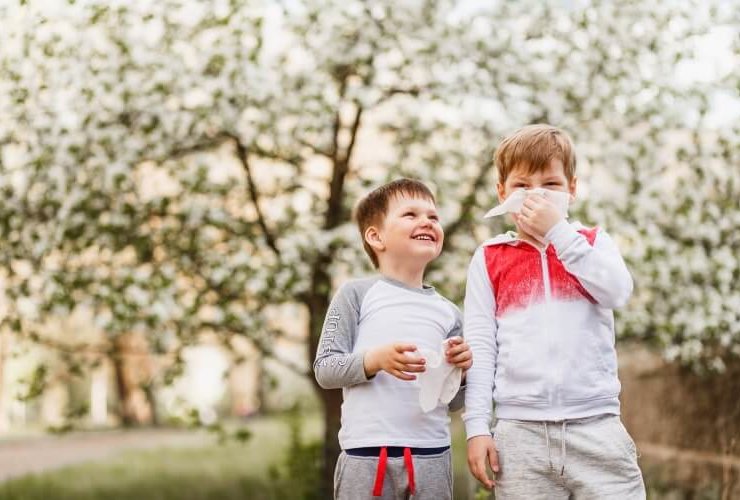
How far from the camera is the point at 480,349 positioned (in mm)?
2879

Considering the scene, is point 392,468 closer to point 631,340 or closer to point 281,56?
point 281,56

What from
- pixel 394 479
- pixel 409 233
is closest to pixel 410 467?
pixel 394 479

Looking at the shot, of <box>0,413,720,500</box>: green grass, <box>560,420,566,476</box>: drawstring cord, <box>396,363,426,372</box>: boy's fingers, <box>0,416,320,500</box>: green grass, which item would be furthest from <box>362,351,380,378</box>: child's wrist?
<box>0,416,320,500</box>: green grass

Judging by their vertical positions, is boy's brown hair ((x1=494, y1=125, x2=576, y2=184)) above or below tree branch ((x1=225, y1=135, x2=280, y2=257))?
below

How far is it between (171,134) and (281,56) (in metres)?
0.88

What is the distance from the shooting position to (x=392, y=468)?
9.57 ft

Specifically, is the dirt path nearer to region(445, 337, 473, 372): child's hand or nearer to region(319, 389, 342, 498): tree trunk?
region(319, 389, 342, 498): tree trunk

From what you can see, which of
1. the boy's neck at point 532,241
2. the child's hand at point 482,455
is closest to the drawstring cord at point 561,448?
the child's hand at point 482,455

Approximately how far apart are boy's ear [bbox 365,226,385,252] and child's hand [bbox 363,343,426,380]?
43cm

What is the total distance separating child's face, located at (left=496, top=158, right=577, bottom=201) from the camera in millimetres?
2844

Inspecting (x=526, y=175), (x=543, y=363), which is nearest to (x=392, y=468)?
(x=543, y=363)

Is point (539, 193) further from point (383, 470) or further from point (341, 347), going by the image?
point (383, 470)

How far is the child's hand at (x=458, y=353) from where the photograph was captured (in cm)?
281

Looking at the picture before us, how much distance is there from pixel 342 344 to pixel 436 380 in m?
0.31
